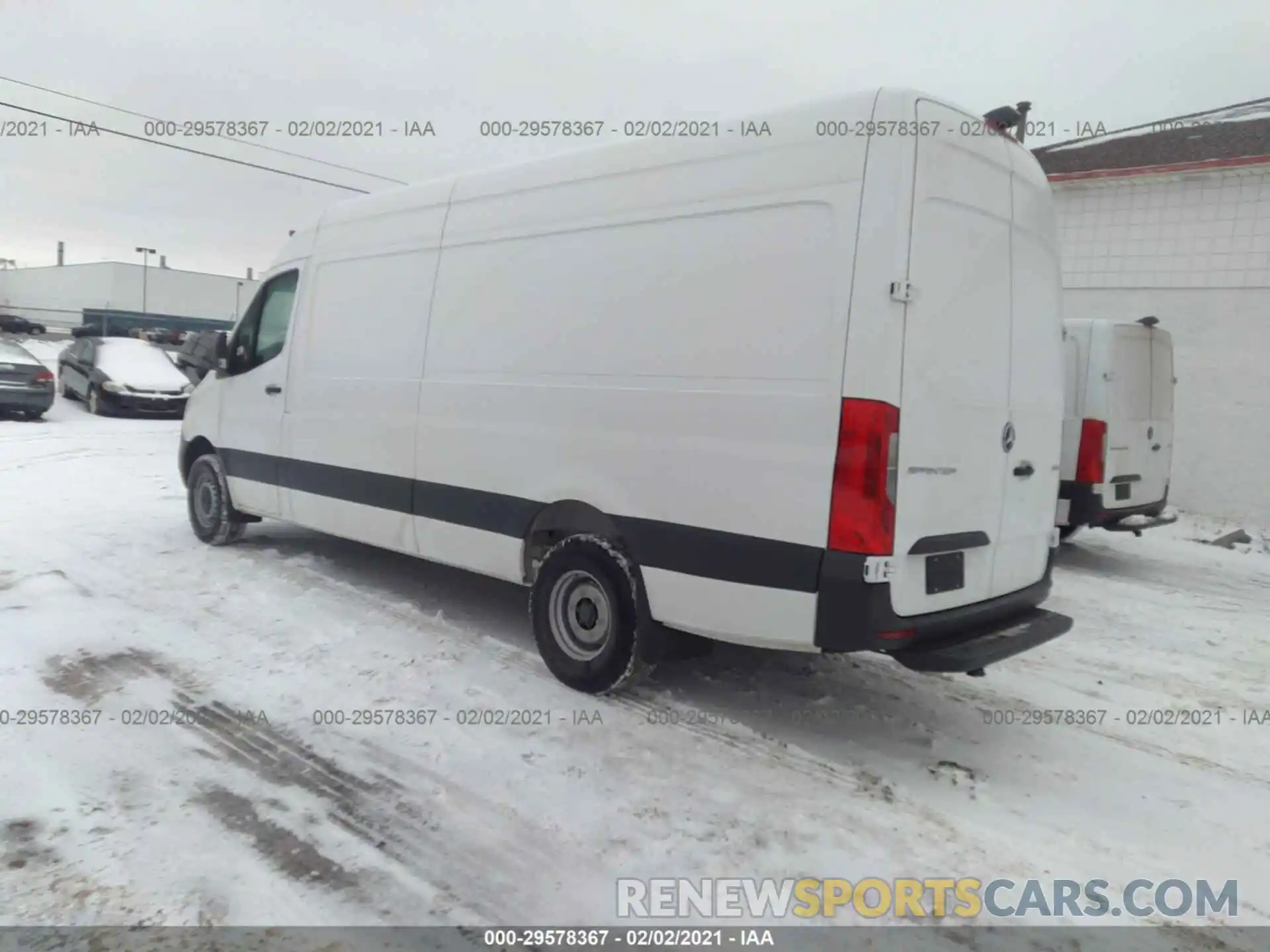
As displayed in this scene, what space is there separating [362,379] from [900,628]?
3.94 metres

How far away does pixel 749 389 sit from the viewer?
3.85 metres

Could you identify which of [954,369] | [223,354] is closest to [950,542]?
[954,369]

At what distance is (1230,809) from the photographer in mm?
3762

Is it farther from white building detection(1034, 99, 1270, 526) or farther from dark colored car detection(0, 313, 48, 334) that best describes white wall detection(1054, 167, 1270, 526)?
dark colored car detection(0, 313, 48, 334)

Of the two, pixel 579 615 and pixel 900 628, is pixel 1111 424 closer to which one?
pixel 900 628

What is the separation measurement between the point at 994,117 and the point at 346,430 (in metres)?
4.35

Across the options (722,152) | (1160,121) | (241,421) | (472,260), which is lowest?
(241,421)

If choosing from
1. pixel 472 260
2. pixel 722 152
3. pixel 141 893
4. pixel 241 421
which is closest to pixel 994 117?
pixel 722 152

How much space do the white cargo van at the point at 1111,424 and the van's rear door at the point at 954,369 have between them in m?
4.79

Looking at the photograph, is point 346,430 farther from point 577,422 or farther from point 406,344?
point 577,422

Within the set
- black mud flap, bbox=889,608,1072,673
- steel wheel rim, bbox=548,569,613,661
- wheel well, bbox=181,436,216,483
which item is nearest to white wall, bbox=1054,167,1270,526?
black mud flap, bbox=889,608,1072,673

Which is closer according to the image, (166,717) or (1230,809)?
(1230,809)

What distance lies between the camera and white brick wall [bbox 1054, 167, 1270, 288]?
11344mm

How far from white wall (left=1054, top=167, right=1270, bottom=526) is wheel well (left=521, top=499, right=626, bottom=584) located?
34.1 feet
